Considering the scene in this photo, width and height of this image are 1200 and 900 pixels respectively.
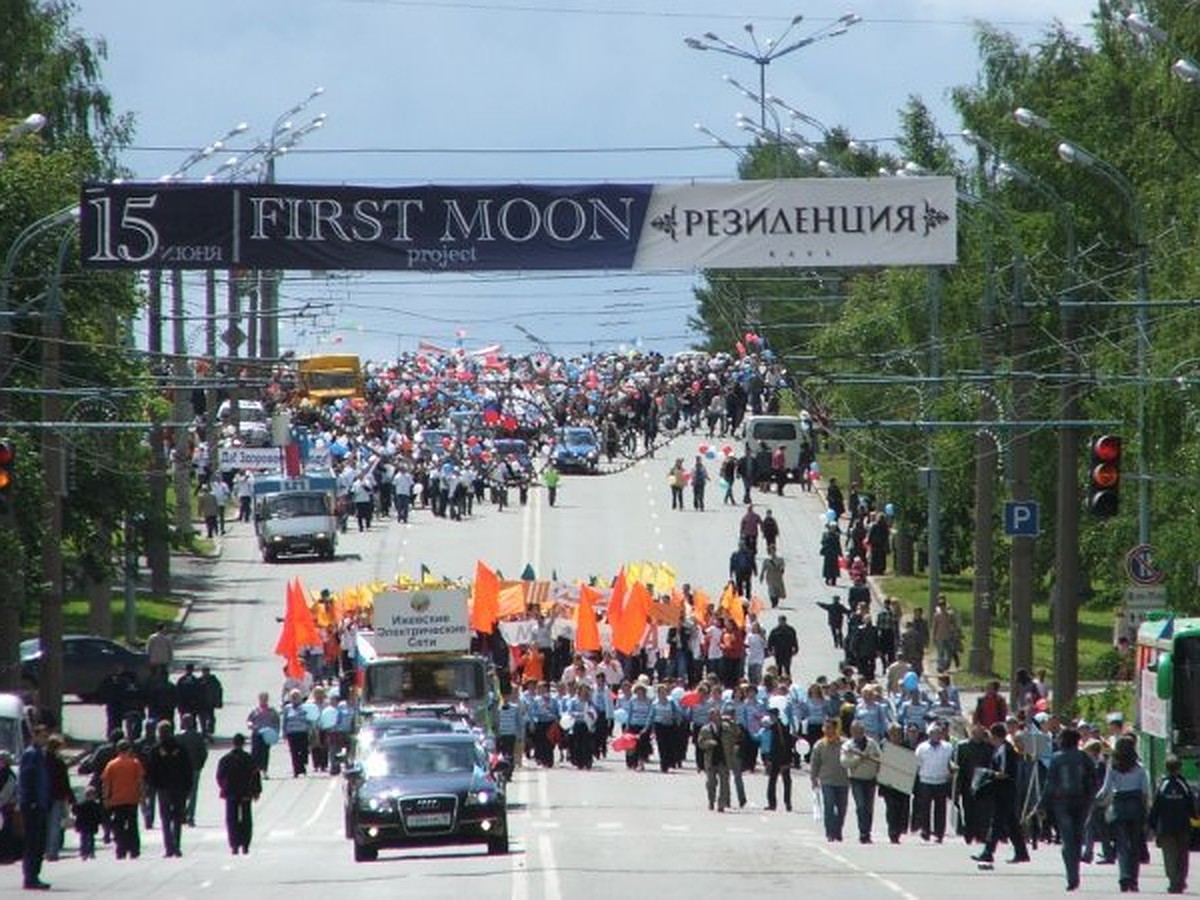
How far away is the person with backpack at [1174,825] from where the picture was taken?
27.6 meters

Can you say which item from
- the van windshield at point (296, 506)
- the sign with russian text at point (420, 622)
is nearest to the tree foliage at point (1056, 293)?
the sign with russian text at point (420, 622)

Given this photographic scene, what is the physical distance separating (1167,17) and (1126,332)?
5.41 metres

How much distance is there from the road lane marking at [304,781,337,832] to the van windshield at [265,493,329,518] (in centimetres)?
3239

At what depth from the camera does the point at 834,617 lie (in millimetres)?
58375

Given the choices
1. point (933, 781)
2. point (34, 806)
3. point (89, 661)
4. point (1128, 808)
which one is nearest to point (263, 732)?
point (933, 781)

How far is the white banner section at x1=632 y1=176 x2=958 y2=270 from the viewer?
1559 inches

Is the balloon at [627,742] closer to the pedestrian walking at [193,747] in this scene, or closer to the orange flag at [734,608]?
the pedestrian walking at [193,747]

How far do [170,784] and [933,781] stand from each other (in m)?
8.13

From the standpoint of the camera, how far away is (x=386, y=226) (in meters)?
40.0

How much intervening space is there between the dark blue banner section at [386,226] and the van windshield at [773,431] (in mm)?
48465

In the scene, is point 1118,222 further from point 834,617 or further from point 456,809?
point 456,809

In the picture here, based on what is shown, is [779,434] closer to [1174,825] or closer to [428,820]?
[428,820]

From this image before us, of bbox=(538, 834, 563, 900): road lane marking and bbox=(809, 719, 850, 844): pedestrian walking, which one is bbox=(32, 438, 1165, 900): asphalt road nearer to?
bbox=(538, 834, 563, 900): road lane marking

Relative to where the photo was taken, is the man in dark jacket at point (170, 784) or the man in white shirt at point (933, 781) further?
the man in white shirt at point (933, 781)
